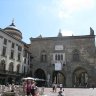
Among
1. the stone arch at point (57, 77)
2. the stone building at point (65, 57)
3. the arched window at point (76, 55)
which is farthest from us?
the stone arch at point (57, 77)

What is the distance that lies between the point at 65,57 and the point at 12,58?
13815 mm

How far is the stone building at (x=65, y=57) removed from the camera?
159ft

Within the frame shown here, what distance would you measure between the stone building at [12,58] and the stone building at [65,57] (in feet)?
11.3

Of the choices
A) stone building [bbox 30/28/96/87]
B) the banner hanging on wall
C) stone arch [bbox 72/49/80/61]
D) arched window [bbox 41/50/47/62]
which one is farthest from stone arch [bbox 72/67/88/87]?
arched window [bbox 41/50/47/62]

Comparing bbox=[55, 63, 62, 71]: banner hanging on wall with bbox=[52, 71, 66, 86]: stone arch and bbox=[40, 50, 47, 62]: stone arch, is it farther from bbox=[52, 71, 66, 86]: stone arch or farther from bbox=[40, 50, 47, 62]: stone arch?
bbox=[40, 50, 47, 62]: stone arch

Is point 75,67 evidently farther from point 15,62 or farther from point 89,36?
point 15,62

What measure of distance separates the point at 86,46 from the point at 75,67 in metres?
5.81

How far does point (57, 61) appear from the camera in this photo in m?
50.3

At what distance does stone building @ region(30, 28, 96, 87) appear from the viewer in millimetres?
48359

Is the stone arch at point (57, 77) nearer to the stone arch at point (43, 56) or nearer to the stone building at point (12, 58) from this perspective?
the stone arch at point (43, 56)

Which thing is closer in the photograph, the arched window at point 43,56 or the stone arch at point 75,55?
the stone arch at point 75,55

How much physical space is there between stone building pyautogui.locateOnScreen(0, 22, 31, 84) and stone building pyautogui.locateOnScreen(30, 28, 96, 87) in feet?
11.3

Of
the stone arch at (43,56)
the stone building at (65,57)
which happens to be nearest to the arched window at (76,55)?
the stone building at (65,57)

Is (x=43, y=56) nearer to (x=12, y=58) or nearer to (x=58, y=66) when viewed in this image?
(x=58, y=66)
